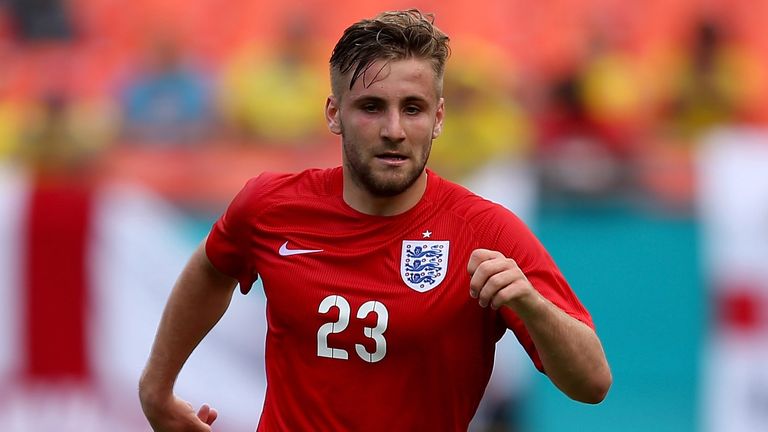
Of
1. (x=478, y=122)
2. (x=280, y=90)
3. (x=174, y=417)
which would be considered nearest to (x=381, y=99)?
(x=174, y=417)

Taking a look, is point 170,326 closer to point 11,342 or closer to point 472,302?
point 472,302

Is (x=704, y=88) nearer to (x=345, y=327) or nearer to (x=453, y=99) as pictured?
(x=453, y=99)

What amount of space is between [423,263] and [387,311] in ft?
0.61

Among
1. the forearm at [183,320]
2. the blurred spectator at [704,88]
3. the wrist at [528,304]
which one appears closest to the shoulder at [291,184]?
the forearm at [183,320]

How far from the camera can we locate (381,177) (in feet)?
13.0

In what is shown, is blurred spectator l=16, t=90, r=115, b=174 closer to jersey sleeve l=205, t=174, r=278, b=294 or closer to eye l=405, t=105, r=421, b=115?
jersey sleeve l=205, t=174, r=278, b=294

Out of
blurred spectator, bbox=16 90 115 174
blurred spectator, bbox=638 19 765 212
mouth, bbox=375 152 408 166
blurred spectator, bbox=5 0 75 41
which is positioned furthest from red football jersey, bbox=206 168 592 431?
blurred spectator, bbox=5 0 75 41

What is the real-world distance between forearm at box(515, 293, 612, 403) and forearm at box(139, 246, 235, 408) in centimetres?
128

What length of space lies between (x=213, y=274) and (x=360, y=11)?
8412 mm

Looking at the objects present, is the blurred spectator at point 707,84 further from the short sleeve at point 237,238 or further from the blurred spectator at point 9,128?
the short sleeve at point 237,238

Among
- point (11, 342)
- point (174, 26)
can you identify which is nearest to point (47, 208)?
point (11, 342)

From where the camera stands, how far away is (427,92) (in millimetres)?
3957

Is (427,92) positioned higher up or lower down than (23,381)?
higher up

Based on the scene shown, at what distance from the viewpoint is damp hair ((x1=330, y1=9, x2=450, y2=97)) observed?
396 cm
